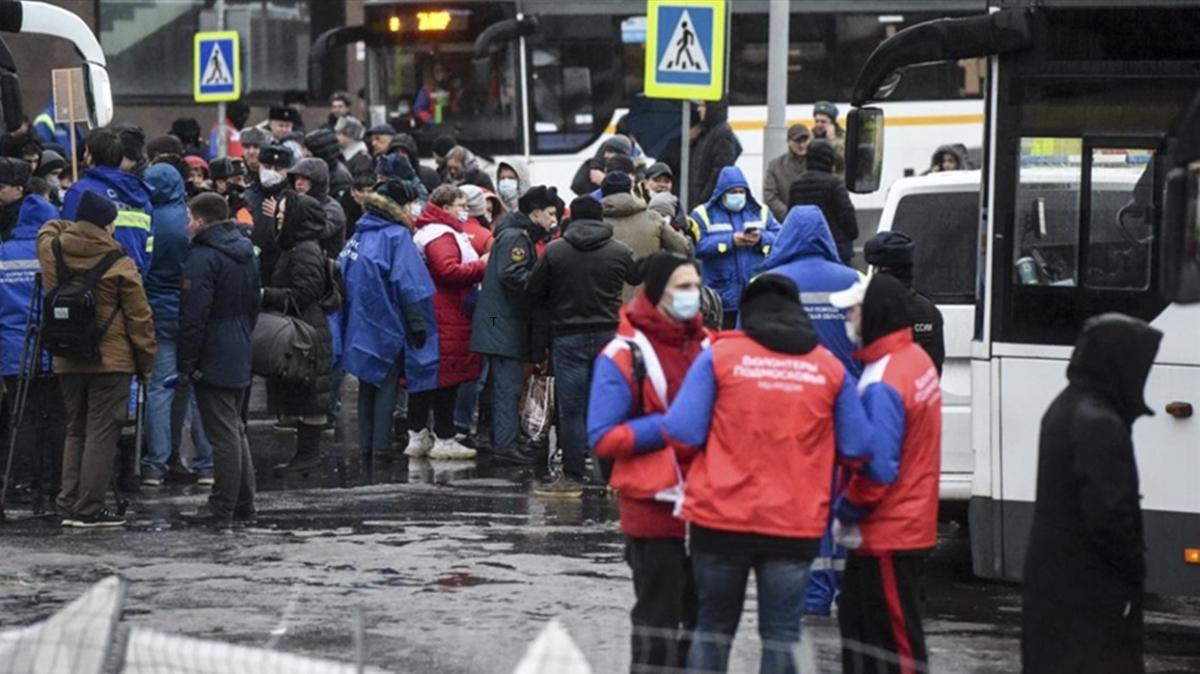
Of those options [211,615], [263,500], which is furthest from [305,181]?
[211,615]

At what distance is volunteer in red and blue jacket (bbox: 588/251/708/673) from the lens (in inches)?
330

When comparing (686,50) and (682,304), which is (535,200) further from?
(682,304)

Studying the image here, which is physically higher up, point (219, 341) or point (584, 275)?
point (584, 275)

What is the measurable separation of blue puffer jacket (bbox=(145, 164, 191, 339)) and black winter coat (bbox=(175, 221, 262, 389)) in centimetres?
110

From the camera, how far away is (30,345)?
13.5 metres

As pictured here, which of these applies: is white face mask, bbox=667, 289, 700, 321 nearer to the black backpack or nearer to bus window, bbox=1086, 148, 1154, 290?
bus window, bbox=1086, 148, 1154, 290

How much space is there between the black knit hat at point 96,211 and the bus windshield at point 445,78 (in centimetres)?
1463

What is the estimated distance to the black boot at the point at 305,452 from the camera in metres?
15.4

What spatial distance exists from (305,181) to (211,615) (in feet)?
18.0

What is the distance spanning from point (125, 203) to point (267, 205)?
1.97 metres

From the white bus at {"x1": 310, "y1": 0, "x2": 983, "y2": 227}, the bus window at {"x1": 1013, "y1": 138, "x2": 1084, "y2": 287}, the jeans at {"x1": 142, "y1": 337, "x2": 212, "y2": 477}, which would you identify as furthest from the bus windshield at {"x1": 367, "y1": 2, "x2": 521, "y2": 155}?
the bus window at {"x1": 1013, "y1": 138, "x2": 1084, "y2": 287}

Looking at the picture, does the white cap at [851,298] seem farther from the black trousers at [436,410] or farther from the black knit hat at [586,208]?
the black trousers at [436,410]

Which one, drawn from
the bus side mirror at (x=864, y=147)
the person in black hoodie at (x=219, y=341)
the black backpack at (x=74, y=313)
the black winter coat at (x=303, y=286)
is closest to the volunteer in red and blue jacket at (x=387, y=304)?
the black winter coat at (x=303, y=286)

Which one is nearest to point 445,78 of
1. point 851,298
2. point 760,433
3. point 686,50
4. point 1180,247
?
point 686,50
